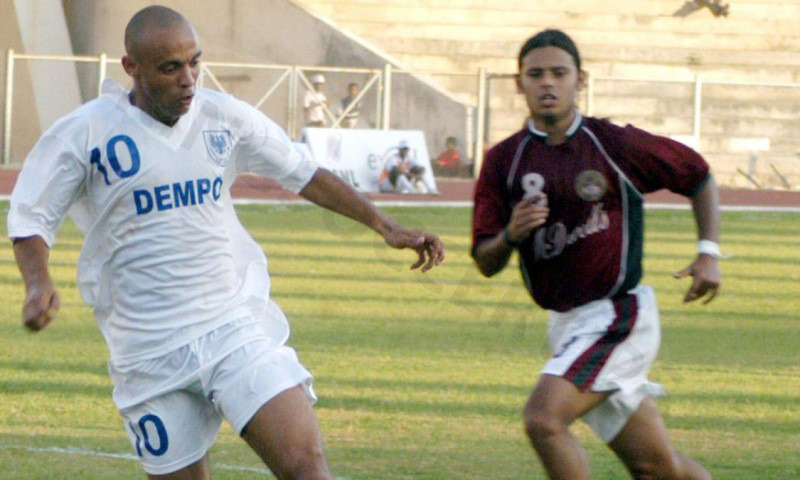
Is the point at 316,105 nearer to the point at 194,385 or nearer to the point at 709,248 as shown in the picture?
the point at 709,248

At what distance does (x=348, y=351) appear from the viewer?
32.9 ft

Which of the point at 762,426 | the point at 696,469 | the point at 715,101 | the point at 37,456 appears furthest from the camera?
the point at 715,101

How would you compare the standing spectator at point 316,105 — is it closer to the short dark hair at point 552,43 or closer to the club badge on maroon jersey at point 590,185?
the short dark hair at point 552,43

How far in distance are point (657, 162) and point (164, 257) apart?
5.81ft

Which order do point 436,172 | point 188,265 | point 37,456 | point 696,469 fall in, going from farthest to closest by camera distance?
point 436,172
point 37,456
point 696,469
point 188,265

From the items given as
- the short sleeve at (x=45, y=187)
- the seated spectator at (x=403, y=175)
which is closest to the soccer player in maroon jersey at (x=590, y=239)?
the short sleeve at (x=45, y=187)

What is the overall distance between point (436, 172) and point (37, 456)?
22.0m

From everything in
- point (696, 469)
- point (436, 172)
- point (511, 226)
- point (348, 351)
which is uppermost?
point (511, 226)

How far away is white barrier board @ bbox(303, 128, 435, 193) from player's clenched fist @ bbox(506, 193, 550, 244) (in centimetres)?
1962

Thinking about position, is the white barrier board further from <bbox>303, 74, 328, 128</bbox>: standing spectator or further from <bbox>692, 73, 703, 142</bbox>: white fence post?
<bbox>692, 73, 703, 142</bbox>: white fence post

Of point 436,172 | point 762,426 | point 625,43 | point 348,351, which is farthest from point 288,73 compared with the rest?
point 762,426

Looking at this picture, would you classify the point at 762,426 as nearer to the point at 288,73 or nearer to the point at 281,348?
the point at 281,348

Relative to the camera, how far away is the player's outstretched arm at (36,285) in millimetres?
4559

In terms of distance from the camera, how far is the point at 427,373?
927 centimetres
